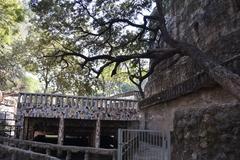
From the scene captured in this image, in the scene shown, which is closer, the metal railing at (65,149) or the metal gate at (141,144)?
the metal gate at (141,144)

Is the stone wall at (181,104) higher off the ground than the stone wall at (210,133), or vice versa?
the stone wall at (181,104)

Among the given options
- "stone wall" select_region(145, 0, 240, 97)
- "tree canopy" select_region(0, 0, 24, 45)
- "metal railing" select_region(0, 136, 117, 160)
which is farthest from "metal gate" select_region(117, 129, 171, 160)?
"tree canopy" select_region(0, 0, 24, 45)

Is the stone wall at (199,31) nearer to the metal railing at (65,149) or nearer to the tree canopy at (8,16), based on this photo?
the metal railing at (65,149)

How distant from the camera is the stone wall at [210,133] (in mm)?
3113

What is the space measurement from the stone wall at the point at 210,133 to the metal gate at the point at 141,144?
5.89 meters

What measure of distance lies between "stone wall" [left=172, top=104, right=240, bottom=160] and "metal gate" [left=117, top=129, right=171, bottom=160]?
19.3 feet

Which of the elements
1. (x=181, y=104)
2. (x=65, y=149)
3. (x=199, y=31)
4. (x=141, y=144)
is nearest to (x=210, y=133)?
(x=181, y=104)

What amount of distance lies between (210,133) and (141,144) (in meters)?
7.64

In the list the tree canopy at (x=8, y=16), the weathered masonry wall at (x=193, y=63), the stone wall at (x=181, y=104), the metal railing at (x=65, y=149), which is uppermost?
the tree canopy at (x=8, y=16)

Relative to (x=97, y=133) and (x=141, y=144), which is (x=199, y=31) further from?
(x=97, y=133)

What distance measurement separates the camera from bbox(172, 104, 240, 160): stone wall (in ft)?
10.2

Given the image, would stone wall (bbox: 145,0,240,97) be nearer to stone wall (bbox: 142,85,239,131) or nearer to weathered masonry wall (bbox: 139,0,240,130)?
weathered masonry wall (bbox: 139,0,240,130)

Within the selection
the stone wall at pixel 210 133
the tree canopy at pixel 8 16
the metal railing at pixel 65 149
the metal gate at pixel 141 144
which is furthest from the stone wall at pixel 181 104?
the tree canopy at pixel 8 16

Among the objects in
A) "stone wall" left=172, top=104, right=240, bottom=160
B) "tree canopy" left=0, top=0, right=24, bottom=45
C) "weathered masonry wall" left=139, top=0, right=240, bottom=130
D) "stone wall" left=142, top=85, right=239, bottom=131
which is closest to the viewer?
"stone wall" left=172, top=104, right=240, bottom=160
